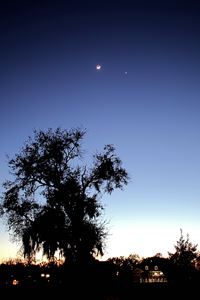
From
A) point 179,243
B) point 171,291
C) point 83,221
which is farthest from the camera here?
point 179,243

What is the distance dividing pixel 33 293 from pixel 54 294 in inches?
60.9

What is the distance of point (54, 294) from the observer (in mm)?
24359

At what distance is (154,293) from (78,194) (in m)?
12.0

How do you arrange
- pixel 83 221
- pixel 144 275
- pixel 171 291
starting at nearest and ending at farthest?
pixel 171 291
pixel 83 221
pixel 144 275

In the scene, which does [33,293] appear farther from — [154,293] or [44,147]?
[44,147]

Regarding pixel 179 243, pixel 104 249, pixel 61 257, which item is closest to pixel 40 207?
pixel 61 257

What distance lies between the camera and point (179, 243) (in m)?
54.2

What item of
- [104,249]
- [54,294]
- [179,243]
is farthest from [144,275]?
[54,294]

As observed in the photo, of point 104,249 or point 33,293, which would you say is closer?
point 33,293

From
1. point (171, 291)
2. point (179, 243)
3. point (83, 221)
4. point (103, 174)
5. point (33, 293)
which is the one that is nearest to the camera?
point (171, 291)

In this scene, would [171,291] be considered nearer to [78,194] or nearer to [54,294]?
[54,294]

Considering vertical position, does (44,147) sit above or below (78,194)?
above

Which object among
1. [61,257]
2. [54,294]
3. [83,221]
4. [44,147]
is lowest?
[54,294]

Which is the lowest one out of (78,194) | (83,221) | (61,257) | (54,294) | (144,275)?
(144,275)
